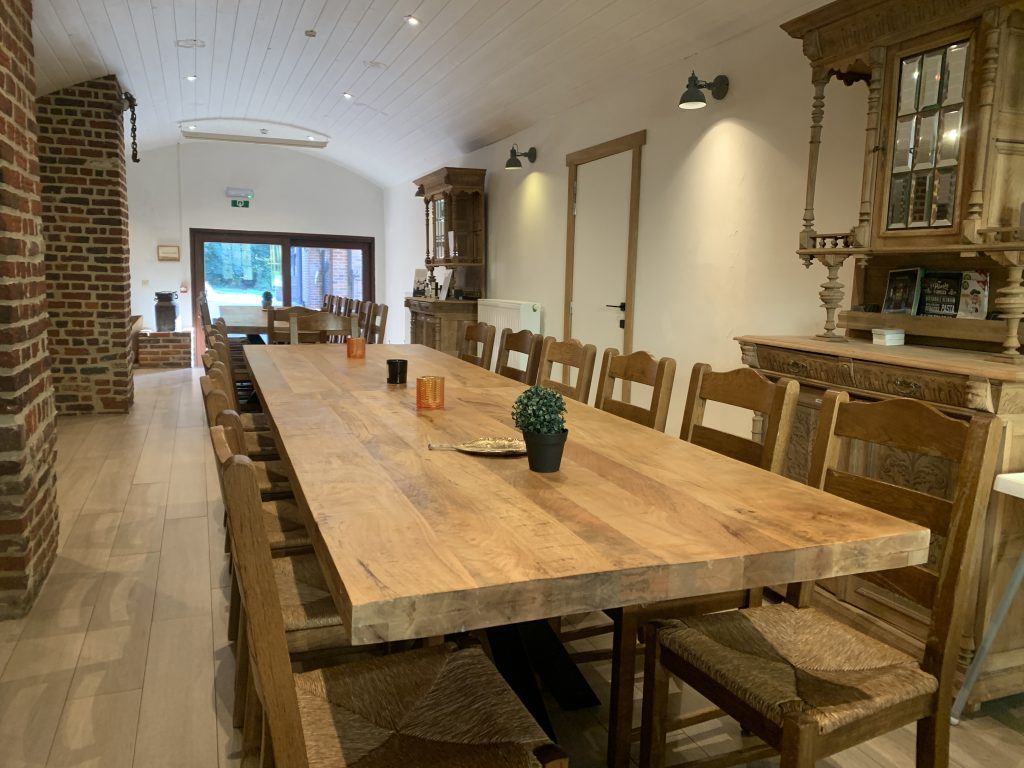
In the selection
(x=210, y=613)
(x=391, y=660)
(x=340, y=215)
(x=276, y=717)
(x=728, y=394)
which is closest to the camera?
(x=276, y=717)

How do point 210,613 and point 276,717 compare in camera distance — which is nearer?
point 276,717

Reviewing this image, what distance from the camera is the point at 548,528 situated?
1.29 metres

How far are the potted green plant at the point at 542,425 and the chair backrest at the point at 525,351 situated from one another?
1.46 metres

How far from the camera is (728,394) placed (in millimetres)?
2141

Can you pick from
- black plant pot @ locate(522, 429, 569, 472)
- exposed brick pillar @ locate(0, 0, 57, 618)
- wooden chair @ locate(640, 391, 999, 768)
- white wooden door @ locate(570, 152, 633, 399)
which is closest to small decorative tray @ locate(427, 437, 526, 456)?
black plant pot @ locate(522, 429, 569, 472)

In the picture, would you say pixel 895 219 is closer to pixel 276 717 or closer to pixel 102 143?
pixel 276 717

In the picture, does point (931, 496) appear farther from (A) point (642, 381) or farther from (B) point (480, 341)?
(B) point (480, 341)

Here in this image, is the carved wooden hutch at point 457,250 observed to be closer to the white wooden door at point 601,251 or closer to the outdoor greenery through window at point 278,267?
the white wooden door at point 601,251

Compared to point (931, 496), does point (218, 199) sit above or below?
above

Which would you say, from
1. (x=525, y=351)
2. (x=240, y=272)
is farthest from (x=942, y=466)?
(x=240, y=272)

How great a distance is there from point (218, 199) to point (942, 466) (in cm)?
993

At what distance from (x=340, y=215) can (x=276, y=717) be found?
1053 cm

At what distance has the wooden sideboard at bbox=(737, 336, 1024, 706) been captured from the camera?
6.97ft

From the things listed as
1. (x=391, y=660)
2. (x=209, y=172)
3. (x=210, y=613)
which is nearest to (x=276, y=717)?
(x=391, y=660)
